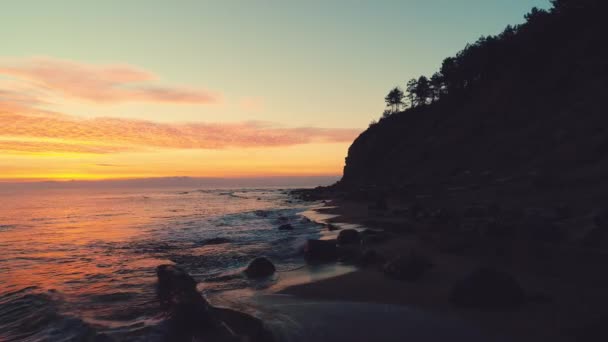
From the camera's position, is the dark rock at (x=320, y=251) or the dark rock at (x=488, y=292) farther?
the dark rock at (x=320, y=251)

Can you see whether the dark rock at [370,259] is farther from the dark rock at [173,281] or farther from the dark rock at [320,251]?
the dark rock at [173,281]

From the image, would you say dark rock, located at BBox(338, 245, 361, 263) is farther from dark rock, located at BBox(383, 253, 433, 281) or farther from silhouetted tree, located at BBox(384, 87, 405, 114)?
silhouetted tree, located at BBox(384, 87, 405, 114)

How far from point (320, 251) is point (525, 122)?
37.3 m

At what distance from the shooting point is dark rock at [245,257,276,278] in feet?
37.8

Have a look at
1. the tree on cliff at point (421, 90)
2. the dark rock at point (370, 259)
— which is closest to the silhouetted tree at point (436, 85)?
the tree on cliff at point (421, 90)

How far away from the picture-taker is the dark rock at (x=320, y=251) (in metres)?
13.2

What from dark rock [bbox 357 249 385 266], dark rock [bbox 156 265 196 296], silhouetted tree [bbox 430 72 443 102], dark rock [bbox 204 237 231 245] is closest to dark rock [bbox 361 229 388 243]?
dark rock [bbox 357 249 385 266]

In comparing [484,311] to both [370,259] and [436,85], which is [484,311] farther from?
[436,85]

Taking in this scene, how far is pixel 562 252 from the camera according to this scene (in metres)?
11.2

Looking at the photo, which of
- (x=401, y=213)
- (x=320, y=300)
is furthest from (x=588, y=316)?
(x=401, y=213)

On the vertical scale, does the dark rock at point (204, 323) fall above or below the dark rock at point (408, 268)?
below

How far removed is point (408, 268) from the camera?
32.2 feet

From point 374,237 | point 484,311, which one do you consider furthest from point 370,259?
point 484,311

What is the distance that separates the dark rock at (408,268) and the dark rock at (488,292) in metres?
1.84
